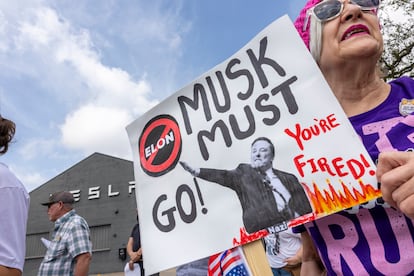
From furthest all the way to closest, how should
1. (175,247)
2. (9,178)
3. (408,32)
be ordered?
(408,32), (9,178), (175,247)

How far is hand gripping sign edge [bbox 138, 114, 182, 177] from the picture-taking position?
1376 mm

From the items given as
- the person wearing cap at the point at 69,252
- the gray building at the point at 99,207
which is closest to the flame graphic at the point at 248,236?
the person wearing cap at the point at 69,252

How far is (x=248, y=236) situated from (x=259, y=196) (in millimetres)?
115

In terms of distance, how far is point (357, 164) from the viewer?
3.27ft

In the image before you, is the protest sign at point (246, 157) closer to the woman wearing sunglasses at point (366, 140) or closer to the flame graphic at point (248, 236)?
the flame graphic at point (248, 236)

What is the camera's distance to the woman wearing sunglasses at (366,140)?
3.17 ft

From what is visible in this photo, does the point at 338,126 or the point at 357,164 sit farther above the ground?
the point at 338,126

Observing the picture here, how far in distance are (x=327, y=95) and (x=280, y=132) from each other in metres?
0.16

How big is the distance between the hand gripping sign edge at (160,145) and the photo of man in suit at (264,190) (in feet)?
0.74

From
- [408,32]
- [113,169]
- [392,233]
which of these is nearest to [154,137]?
[392,233]

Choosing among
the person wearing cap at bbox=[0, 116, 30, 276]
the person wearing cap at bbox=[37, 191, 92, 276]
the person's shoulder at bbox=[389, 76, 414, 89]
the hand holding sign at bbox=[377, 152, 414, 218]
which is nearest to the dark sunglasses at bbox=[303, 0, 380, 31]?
the person's shoulder at bbox=[389, 76, 414, 89]

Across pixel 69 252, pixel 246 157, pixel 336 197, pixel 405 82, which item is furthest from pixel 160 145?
pixel 69 252

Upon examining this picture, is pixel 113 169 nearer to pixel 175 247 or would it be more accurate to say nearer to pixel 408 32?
pixel 408 32

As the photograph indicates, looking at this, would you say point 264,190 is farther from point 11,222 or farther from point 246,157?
point 11,222
